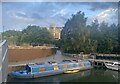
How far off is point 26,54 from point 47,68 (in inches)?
397

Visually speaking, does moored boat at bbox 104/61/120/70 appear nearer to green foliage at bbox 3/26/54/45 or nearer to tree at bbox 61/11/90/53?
tree at bbox 61/11/90/53

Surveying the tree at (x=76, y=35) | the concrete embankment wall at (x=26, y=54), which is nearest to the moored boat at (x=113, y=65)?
the tree at (x=76, y=35)

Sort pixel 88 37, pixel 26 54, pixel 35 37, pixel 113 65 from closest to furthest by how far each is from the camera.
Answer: pixel 113 65
pixel 26 54
pixel 88 37
pixel 35 37

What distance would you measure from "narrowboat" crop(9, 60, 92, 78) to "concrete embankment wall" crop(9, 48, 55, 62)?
696cm

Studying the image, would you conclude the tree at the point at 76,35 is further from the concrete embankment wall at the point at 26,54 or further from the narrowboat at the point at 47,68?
the narrowboat at the point at 47,68

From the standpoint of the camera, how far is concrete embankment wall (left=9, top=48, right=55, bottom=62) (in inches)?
1471

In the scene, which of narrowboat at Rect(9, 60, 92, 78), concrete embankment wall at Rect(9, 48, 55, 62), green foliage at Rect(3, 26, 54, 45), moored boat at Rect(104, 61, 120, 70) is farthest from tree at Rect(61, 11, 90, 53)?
green foliage at Rect(3, 26, 54, 45)

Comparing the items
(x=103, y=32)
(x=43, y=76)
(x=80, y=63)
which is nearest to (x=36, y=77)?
(x=43, y=76)

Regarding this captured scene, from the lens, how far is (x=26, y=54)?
133 feet

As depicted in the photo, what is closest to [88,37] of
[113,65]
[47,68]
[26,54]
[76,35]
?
[76,35]

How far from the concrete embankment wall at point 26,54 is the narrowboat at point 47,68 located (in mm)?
6957

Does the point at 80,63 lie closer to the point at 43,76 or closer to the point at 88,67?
the point at 88,67

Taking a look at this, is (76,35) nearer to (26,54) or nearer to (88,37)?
(88,37)

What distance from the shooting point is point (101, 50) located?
47.8 meters
